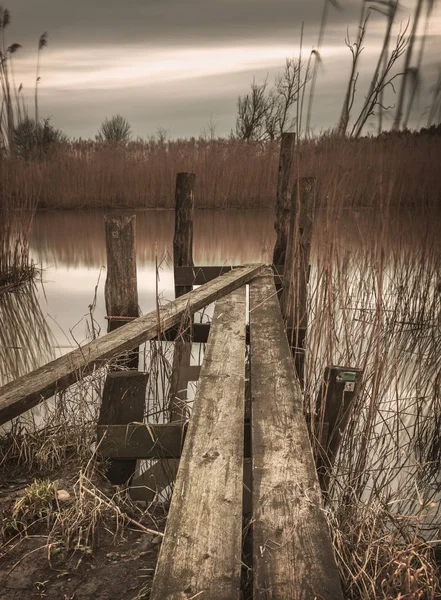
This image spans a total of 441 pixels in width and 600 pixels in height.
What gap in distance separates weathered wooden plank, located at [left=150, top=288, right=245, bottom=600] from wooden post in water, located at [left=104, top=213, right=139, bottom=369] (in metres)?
1.62

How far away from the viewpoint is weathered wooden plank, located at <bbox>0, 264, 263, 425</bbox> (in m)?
2.21

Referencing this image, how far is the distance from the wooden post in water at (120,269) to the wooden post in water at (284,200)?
222cm

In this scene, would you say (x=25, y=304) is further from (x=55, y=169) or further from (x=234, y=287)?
(x=55, y=169)

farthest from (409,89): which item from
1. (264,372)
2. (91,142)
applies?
(91,142)

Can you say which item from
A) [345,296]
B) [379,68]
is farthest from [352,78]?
[345,296]

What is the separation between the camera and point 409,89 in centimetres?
233

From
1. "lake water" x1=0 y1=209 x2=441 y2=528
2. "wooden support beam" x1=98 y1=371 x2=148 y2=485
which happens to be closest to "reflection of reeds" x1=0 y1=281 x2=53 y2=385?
"lake water" x1=0 y1=209 x2=441 y2=528

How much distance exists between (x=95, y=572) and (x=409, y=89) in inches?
79.8

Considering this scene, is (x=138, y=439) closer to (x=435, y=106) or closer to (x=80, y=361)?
(x=80, y=361)

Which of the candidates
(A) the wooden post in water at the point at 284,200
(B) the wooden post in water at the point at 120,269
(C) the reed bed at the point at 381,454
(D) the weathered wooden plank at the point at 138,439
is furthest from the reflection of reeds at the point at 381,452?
(A) the wooden post in water at the point at 284,200

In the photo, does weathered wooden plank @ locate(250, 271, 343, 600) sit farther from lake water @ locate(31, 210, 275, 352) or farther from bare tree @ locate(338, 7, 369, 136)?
lake water @ locate(31, 210, 275, 352)

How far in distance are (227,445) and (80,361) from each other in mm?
1024

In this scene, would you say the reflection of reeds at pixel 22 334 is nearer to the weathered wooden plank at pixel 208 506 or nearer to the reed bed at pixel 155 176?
the weathered wooden plank at pixel 208 506

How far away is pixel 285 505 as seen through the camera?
1.43m
